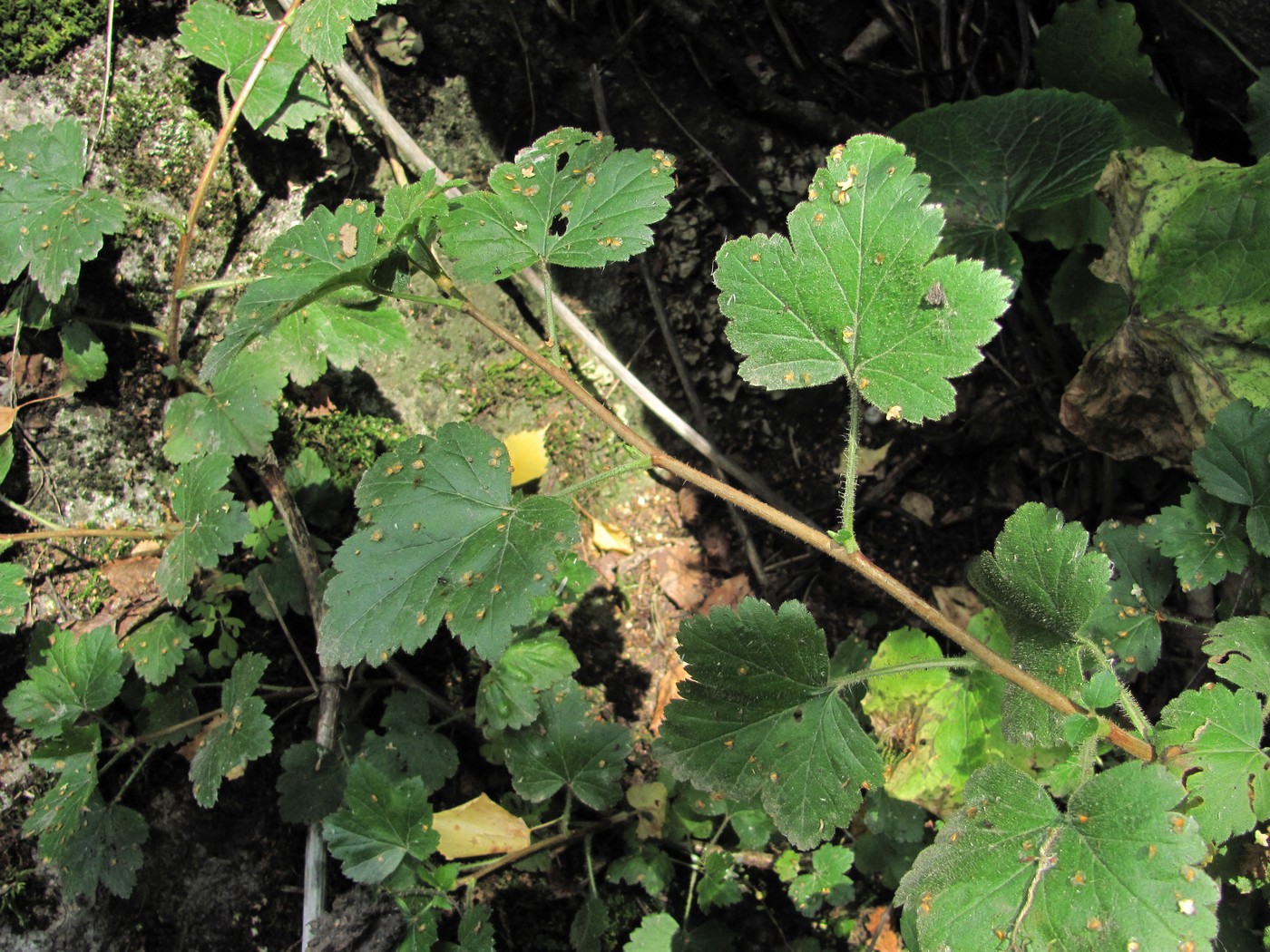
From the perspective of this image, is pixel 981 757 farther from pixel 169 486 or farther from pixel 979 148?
pixel 169 486

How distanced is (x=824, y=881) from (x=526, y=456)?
4.99ft

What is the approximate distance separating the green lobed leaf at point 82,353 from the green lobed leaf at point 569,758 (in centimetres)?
163

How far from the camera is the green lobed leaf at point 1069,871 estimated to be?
142 centimetres

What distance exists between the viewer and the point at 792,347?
5.93 ft

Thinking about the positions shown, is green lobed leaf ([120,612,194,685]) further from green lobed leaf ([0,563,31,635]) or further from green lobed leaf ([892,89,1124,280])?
green lobed leaf ([892,89,1124,280])

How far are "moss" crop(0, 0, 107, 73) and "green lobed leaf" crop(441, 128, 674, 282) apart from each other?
5.19 ft

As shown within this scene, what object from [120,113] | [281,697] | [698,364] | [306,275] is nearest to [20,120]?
[120,113]

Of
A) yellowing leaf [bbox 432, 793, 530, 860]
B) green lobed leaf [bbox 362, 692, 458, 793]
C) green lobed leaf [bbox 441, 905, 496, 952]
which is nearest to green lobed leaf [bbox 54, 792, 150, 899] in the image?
green lobed leaf [bbox 362, 692, 458, 793]

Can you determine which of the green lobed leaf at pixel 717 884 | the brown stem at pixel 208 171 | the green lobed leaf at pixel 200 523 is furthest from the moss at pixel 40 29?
the green lobed leaf at pixel 717 884

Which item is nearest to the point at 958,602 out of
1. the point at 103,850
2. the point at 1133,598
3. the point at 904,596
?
the point at 1133,598

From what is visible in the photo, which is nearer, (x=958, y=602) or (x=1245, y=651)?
(x=1245, y=651)

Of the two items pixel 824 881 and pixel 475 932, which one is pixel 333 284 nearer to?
pixel 475 932

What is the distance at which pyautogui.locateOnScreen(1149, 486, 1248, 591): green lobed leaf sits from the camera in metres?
2.06

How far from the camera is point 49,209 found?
7.67 ft
